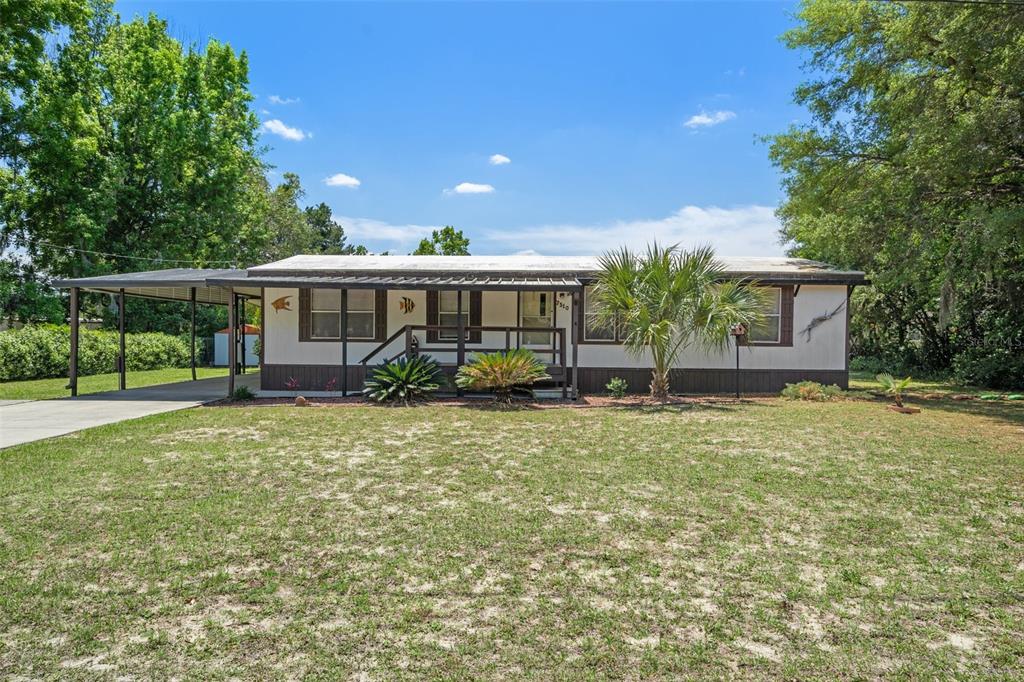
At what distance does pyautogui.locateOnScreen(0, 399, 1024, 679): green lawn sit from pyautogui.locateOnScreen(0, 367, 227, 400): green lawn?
736cm

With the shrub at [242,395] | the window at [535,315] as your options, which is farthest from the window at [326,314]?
the window at [535,315]

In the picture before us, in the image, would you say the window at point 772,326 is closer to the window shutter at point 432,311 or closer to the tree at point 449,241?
the window shutter at point 432,311

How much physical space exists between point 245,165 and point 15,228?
31.8 feet

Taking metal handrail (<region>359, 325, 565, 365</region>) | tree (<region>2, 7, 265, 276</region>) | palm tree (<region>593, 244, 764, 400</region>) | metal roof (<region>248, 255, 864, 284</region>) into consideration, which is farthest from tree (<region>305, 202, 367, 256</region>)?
palm tree (<region>593, 244, 764, 400</region>)

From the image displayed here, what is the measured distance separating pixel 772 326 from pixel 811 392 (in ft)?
5.91

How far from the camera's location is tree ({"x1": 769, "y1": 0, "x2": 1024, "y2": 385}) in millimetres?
10898

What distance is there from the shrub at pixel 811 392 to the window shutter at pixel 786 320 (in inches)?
43.7

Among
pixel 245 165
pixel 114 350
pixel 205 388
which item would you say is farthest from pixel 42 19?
pixel 205 388

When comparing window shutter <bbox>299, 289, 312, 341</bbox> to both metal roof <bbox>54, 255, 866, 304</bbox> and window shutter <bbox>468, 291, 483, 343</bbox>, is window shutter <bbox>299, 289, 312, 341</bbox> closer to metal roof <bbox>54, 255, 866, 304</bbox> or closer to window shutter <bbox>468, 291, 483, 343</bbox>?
metal roof <bbox>54, 255, 866, 304</bbox>

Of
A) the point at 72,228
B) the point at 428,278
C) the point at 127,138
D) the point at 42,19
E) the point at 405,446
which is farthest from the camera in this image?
the point at 127,138

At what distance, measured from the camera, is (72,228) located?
21734mm

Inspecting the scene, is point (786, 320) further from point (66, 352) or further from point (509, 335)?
point (66, 352)

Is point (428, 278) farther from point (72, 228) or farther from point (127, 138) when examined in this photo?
point (127, 138)

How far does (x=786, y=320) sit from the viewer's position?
13070 mm
